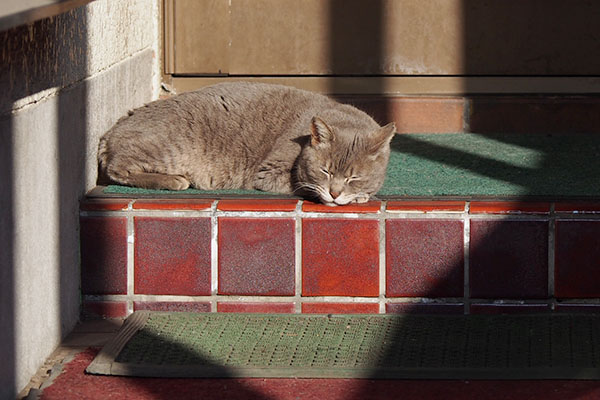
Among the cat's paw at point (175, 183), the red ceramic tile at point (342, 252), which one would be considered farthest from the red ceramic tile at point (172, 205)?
the red ceramic tile at point (342, 252)

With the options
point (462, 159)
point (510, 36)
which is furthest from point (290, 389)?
point (510, 36)

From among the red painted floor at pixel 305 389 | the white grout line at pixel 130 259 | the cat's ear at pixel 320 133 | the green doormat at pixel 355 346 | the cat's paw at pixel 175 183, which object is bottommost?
the red painted floor at pixel 305 389

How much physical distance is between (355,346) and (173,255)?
2.66 ft

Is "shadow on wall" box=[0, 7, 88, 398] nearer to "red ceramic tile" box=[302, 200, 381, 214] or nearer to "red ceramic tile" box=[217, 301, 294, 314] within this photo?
"red ceramic tile" box=[217, 301, 294, 314]

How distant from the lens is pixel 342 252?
3.79 metres

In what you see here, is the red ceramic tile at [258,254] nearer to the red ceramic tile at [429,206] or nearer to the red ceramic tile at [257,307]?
the red ceramic tile at [257,307]

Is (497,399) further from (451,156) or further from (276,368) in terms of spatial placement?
(451,156)

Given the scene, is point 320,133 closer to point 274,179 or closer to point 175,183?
point 274,179

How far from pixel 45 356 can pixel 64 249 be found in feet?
1.34

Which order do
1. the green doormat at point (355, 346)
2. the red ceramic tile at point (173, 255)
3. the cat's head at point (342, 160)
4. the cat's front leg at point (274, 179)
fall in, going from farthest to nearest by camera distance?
the cat's front leg at point (274, 179) → the cat's head at point (342, 160) → the red ceramic tile at point (173, 255) → the green doormat at point (355, 346)

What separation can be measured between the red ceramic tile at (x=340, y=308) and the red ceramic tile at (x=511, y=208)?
0.54 meters

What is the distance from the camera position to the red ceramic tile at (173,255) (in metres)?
3.80

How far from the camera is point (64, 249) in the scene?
3.63 meters

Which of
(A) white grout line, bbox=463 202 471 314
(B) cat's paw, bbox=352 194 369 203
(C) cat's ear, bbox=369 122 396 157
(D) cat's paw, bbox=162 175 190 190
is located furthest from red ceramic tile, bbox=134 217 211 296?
(A) white grout line, bbox=463 202 471 314
